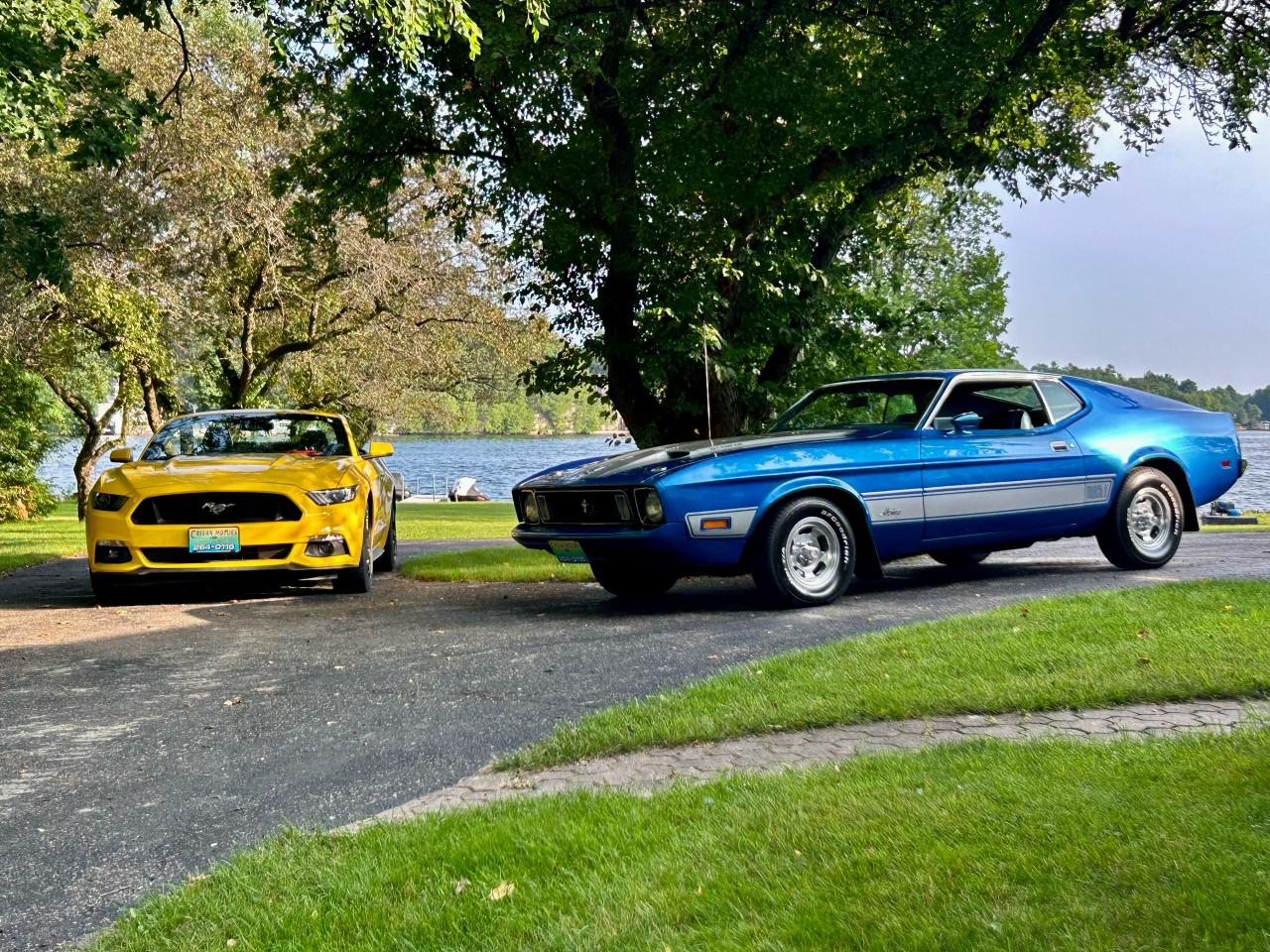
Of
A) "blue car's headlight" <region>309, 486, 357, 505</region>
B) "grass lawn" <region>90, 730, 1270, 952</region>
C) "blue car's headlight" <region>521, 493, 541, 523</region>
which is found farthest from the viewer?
"blue car's headlight" <region>309, 486, 357, 505</region>

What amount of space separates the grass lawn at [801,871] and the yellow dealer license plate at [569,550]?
13.8 feet

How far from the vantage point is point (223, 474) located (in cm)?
906

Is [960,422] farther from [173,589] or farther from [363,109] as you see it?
[363,109]

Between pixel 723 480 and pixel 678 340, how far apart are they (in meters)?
4.94

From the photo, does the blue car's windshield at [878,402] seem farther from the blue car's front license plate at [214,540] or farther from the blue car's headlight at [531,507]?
the blue car's front license plate at [214,540]

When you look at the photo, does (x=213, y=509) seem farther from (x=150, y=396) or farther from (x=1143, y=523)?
(x=150, y=396)

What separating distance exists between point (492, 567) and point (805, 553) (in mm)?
4580

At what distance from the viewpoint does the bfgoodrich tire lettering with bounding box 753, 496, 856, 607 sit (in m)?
7.74

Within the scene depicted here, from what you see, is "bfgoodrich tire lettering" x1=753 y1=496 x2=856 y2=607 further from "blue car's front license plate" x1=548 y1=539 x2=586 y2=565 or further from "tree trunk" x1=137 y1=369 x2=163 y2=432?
"tree trunk" x1=137 y1=369 x2=163 y2=432

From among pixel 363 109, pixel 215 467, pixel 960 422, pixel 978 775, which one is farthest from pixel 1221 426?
pixel 363 109

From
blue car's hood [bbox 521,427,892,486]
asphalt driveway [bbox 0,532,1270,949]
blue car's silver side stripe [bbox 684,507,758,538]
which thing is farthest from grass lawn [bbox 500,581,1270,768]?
blue car's hood [bbox 521,427,892,486]

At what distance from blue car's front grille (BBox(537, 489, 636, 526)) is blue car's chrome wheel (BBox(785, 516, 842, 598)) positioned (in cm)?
117

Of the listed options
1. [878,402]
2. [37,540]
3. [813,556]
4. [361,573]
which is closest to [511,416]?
[37,540]

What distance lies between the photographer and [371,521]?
991cm
